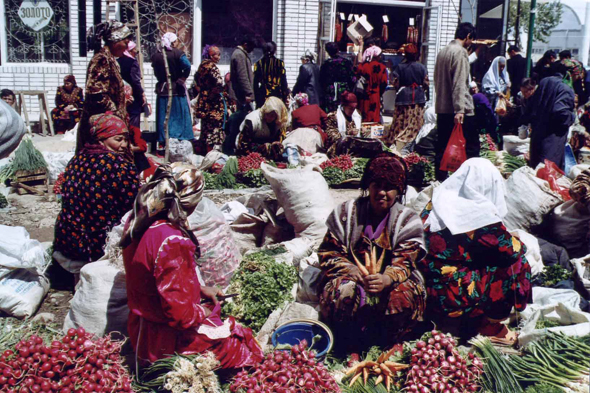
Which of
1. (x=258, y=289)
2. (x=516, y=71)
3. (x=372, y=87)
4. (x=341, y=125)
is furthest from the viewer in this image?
(x=516, y=71)

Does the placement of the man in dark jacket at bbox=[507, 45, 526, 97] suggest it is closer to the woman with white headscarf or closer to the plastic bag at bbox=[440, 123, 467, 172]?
the woman with white headscarf

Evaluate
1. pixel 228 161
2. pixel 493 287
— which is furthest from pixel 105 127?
pixel 228 161

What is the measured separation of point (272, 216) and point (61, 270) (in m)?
1.67

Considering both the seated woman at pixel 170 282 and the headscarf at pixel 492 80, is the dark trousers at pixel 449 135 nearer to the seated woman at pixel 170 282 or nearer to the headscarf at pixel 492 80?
the seated woman at pixel 170 282

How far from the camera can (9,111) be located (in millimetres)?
2895

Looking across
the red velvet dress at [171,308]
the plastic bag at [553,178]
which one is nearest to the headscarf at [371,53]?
the plastic bag at [553,178]

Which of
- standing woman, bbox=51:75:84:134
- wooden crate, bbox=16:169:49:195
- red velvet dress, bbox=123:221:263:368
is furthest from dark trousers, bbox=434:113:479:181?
standing woman, bbox=51:75:84:134

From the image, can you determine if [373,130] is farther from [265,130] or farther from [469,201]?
[469,201]

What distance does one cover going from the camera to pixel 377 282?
3.30 metres

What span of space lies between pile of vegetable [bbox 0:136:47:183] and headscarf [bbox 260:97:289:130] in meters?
2.61

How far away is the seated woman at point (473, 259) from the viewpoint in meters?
3.55

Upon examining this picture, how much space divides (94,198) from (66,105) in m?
7.20

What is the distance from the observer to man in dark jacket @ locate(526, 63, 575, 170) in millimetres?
6270

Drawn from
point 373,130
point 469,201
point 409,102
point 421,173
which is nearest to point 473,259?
point 469,201
